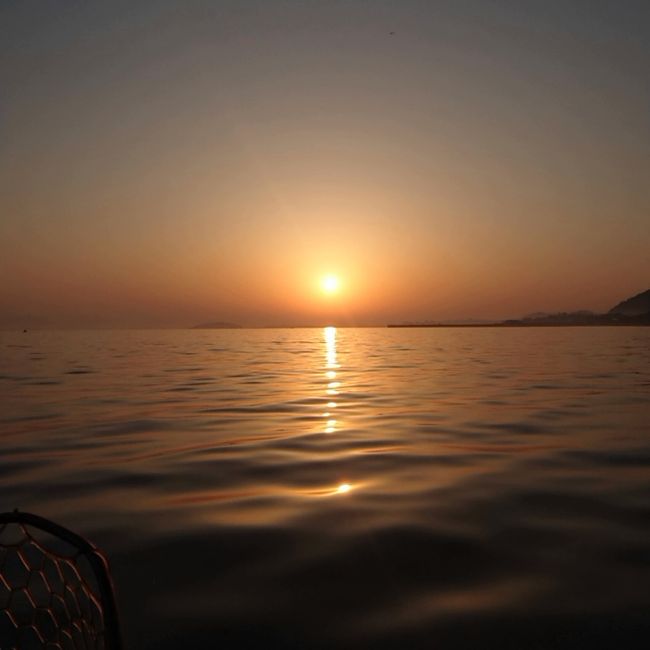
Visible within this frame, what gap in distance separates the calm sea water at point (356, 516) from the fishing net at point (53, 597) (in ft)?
1.15

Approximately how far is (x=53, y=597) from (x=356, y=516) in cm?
313

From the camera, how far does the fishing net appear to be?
105 inches

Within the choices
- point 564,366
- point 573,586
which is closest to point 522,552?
point 573,586

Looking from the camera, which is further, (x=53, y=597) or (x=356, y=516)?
(x=356, y=516)

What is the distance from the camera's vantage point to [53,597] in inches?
173

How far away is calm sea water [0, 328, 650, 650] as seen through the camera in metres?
4.20

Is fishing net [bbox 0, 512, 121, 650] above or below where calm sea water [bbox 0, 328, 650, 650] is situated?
above

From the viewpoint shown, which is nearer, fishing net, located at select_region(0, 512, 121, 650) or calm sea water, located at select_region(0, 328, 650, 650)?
fishing net, located at select_region(0, 512, 121, 650)

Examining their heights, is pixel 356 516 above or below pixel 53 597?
below

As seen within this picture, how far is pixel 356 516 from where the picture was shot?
21.6ft

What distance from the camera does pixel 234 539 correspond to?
19.4ft

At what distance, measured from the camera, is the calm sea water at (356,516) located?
4.20m

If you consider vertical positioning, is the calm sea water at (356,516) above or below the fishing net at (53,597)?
below

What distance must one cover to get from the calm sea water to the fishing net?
35 cm
